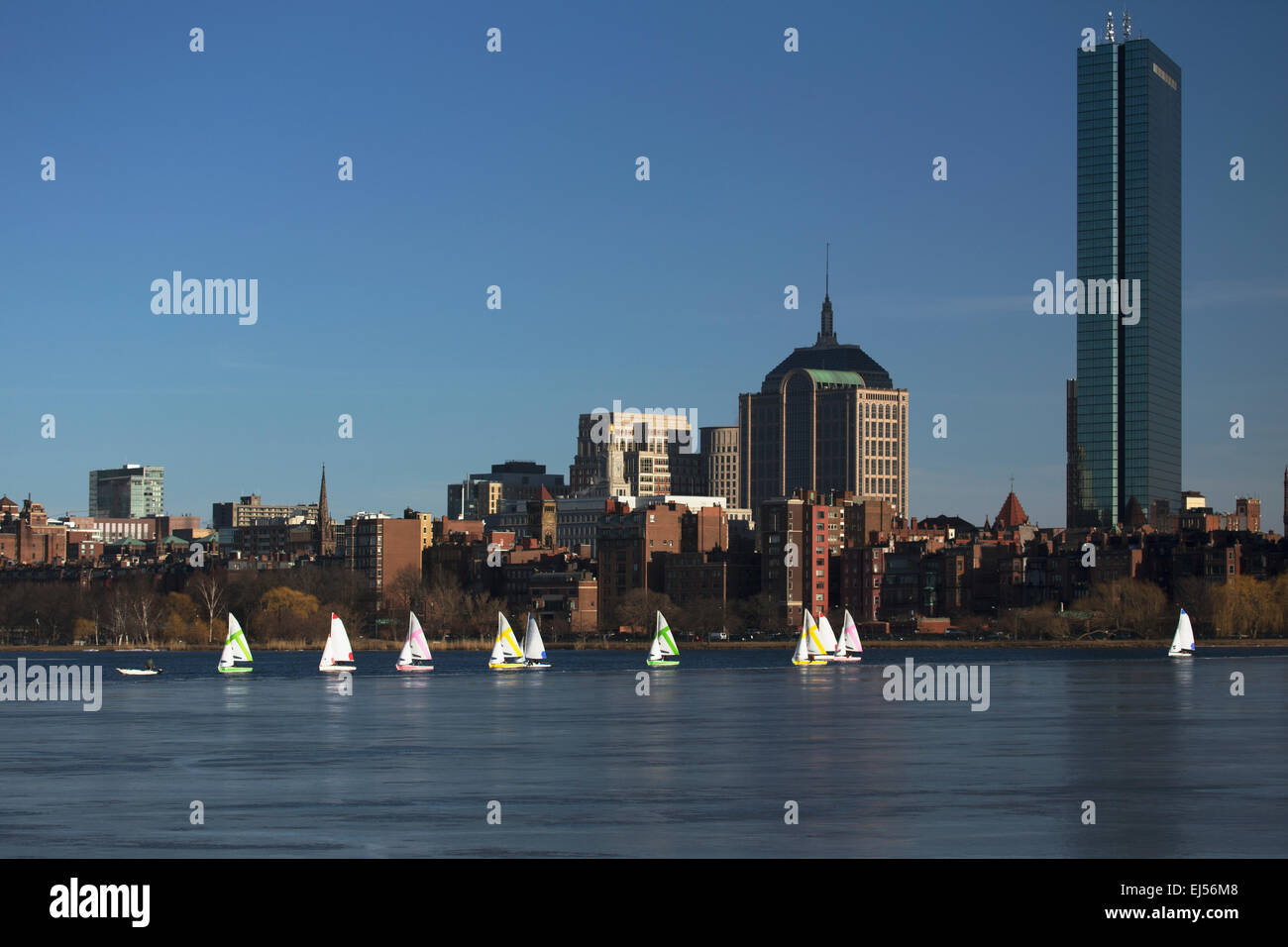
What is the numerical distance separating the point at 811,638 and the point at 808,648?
151 inches

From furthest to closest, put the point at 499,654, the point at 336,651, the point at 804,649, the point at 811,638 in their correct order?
the point at 811,638, the point at 804,649, the point at 499,654, the point at 336,651

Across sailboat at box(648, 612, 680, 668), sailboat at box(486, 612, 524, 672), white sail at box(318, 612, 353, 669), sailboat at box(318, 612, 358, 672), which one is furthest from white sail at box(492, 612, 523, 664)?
white sail at box(318, 612, 353, 669)

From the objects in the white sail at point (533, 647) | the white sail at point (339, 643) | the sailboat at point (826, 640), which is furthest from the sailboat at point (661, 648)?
the white sail at point (339, 643)

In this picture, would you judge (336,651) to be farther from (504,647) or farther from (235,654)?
(504,647)

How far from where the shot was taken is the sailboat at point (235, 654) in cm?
15750

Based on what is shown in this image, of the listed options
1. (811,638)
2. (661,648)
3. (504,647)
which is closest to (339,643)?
(504,647)

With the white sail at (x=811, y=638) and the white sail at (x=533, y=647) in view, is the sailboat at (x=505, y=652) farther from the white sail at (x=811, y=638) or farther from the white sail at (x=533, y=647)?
the white sail at (x=811, y=638)

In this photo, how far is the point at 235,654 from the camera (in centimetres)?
15925

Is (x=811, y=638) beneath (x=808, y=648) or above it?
above

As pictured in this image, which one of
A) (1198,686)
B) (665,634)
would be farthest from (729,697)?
(665,634)

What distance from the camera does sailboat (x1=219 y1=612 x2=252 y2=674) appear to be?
157500 millimetres

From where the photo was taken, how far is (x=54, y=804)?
152 ft

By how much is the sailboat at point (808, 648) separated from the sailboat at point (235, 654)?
48.3 metres
